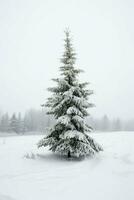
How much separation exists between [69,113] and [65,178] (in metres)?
3.94

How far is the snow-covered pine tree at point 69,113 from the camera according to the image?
39.8 feet

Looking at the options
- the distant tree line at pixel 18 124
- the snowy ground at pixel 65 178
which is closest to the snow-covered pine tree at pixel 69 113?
the snowy ground at pixel 65 178

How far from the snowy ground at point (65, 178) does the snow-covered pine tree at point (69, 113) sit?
32.8 inches

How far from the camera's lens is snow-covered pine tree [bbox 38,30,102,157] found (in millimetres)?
12141

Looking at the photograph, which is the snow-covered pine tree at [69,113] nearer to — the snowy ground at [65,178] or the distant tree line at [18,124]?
the snowy ground at [65,178]

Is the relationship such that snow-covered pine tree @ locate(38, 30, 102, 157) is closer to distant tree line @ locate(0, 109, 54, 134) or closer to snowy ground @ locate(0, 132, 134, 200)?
snowy ground @ locate(0, 132, 134, 200)

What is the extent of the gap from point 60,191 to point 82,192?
2.79ft

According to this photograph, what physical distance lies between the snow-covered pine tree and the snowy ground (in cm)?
83

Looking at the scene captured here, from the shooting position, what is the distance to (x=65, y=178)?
30.3 ft

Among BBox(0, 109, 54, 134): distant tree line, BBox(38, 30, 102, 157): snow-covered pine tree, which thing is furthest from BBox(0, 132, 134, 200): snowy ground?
BBox(0, 109, 54, 134): distant tree line

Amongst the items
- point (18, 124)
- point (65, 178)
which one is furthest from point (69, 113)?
point (18, 124)

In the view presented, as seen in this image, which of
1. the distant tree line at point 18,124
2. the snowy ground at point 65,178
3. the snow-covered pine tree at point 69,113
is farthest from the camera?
the distant tree line at point 18,124

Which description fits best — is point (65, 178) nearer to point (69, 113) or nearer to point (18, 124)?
point (69, 113)

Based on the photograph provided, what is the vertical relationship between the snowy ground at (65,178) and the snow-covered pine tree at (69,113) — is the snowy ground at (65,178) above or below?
below
